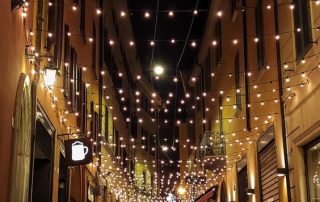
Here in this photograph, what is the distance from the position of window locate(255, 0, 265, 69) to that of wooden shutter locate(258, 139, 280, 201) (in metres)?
1.93

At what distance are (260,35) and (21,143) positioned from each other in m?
7.10

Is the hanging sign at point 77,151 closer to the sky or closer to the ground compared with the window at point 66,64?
closer to the ground

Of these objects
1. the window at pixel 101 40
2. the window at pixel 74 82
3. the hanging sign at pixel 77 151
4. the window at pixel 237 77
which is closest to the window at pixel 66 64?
the window at pixel 74 82

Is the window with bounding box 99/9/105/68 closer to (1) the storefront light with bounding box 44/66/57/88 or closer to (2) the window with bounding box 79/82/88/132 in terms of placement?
(2) the window with bounding box 79/82/88/132

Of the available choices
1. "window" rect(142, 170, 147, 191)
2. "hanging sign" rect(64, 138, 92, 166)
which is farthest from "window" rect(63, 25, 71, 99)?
"window" rect(142, 170, 147, 191)

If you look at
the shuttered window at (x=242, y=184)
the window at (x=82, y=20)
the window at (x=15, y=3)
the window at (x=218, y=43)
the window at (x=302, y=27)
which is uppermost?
the window at (x=218, y=43)

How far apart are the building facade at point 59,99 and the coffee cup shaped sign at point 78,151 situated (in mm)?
316

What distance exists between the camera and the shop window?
29.9ft

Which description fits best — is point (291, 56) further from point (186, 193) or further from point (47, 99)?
point (186, 193)

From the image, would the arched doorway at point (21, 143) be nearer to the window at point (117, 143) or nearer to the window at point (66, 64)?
the window at point (66, 64)

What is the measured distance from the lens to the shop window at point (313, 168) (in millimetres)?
9114

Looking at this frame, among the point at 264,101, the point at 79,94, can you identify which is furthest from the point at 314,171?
the point at 79,94

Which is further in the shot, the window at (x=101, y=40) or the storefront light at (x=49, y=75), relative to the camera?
the window at (x=101, y=40)

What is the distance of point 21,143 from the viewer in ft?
25.0
